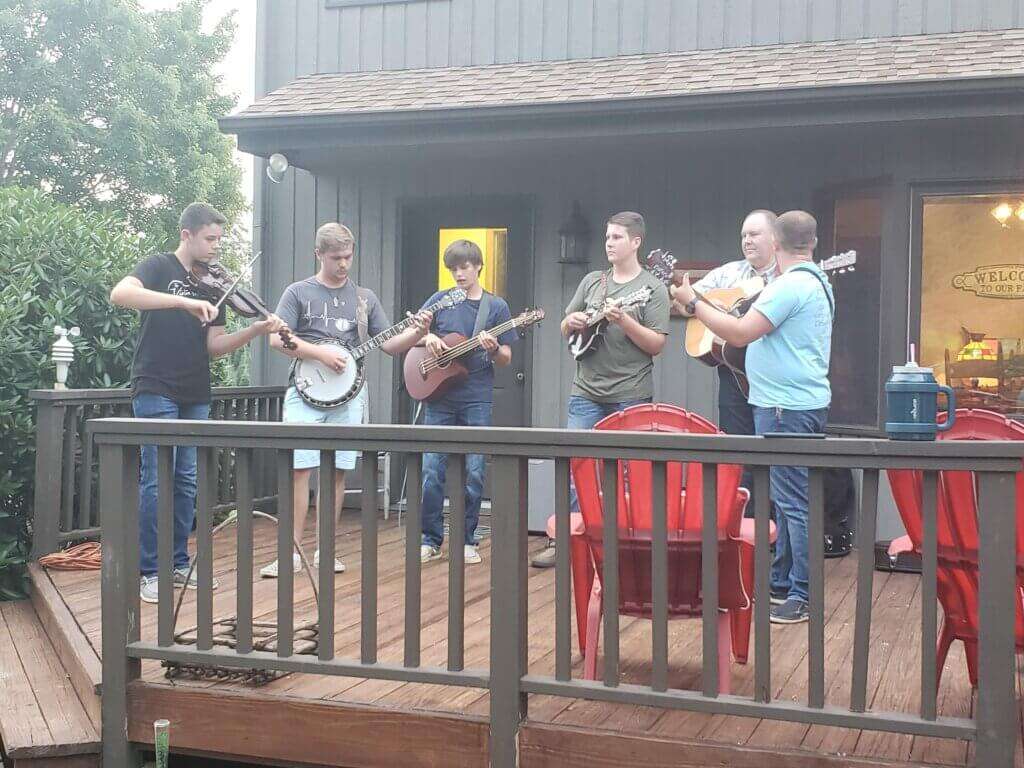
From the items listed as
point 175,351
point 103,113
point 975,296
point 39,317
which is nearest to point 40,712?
point 175,351

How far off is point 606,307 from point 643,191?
2.00m

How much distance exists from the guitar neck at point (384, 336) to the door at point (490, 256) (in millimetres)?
1541

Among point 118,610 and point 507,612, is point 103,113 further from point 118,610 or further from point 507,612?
point 507,612

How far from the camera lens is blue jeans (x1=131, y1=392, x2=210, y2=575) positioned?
4340mm

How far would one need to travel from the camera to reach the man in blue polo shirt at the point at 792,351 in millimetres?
3764

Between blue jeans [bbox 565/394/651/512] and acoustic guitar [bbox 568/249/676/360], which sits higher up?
acoustic guitar [bbox 568/249/676/360]

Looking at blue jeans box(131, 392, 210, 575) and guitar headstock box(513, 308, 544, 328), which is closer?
blue jeans box(131, 392, 210, 575)

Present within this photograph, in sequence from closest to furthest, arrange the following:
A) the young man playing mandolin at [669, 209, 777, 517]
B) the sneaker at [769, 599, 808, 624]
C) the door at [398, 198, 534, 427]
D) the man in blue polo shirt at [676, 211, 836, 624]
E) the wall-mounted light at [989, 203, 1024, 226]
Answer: the man in blue polo shirt at [676, 211, 836, 624]
the sneaker at [769, 599, 808, 624]
the young man playing mandolin at [669, 209, 777, 517]
the wall-mounted light at [989, 203, 1024, 226]
the door at [398, 198, 534, 427]

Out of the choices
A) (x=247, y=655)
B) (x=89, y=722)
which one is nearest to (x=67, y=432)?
(x=89, y=722)

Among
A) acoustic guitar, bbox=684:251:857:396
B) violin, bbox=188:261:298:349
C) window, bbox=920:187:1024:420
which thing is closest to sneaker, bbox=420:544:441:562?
violin, bbox=188:261:298:349

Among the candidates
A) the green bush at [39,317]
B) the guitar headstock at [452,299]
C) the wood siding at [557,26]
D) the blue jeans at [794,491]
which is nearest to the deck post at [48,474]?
the green bush at [39,317]

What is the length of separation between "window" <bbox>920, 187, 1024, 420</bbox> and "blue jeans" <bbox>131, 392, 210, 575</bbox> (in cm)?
369

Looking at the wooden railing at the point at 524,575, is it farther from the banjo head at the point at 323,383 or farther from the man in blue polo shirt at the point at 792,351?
the banjo head at the point at 323,383

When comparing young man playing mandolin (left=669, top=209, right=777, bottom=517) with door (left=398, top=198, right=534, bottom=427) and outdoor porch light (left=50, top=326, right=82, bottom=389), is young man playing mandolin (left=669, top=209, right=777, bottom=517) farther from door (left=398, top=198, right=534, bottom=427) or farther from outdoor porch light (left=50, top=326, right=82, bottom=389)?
outdoor porch light (left=50, top=326, right=82, bottom=389)
